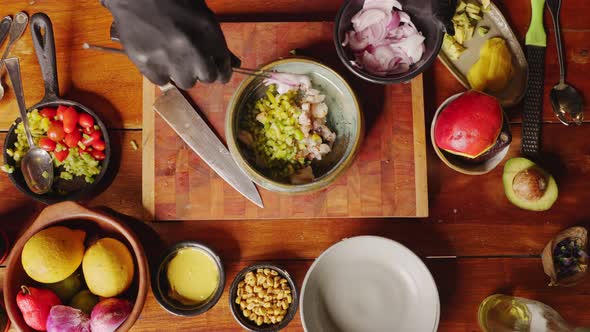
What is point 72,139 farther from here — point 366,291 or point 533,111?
point 533,111

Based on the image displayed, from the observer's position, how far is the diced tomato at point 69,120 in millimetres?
1170

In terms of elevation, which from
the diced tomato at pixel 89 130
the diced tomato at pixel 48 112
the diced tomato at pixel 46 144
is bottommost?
the diced tomato at pixel 46 144

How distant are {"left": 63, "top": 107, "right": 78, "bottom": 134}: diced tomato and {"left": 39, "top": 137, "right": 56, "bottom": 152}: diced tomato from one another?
0.16 feet

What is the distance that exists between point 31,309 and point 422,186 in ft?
3.06

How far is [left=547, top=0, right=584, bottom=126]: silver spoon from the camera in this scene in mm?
1238

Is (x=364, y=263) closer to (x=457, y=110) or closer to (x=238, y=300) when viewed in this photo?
(x=238, y=300)

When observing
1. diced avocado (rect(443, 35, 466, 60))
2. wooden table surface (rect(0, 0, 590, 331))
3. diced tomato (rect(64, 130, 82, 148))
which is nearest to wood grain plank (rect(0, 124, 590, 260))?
wooden table surface (rect(0, 0, 590, 331))

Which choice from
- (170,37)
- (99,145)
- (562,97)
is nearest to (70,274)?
(99,145)

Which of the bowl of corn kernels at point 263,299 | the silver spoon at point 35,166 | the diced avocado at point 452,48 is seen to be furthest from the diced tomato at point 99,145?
the diced avocado at point 452,48

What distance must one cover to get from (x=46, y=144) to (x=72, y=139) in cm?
6

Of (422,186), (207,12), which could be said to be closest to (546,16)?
(422,186)

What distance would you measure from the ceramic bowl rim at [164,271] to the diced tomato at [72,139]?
1.12ft

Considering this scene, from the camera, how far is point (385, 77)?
110cm

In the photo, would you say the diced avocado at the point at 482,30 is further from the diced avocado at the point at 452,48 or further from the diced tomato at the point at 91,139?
the diced tomato at the point at 91,139
